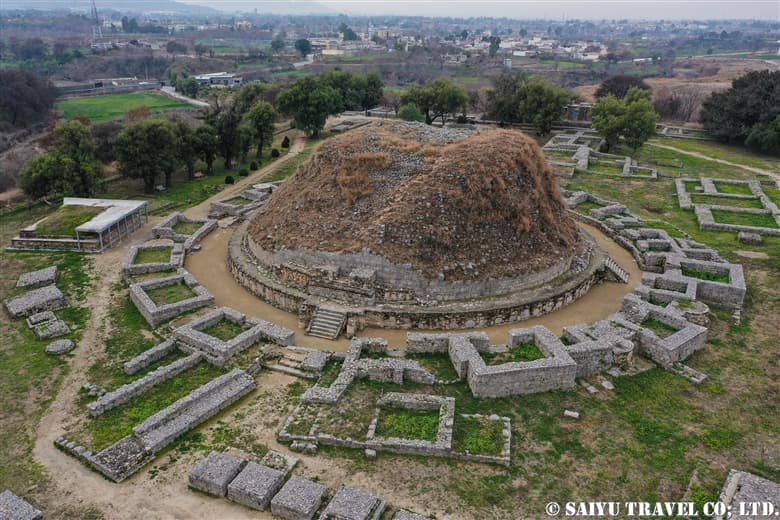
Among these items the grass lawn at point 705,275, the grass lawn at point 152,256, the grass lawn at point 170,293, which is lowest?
the grass lawn at point 170,293

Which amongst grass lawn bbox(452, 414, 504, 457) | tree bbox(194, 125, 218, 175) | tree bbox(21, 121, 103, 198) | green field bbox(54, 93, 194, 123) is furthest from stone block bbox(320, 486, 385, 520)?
green field bbox(54, 93, 194, 123)

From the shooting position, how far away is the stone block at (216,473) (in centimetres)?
1389

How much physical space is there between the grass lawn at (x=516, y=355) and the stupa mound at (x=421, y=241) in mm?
2625

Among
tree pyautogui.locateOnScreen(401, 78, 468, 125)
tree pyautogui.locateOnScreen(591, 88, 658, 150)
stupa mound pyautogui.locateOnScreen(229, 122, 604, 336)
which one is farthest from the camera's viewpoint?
tree pyautogui.locateOnScreen(401, 78, 468, 125)

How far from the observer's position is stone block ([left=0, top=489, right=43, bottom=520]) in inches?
Result: 509

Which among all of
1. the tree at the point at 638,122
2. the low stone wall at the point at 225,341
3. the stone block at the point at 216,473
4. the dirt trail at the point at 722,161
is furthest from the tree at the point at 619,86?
the stone block at the point at 216,473

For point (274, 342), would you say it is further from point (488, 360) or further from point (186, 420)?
point (488, 360)

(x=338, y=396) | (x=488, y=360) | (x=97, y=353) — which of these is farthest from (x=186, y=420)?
(x=488, y=360)

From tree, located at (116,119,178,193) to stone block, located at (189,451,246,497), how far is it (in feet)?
96.8

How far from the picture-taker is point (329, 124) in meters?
66.4

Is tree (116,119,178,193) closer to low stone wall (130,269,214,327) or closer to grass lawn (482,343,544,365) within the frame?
low stone wall (130,269,214,327)

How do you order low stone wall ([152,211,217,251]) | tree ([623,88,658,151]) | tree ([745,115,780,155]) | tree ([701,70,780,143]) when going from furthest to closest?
tree ([701,70,780,143]), tree ([745,115,780,155]), tree ([623,88,658,151]), low stone wall ([152,211,217,251])

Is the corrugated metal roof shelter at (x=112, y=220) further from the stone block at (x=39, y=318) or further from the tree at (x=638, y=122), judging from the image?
the tree at (x=638, y=122)

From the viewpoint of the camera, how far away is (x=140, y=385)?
707 inches
